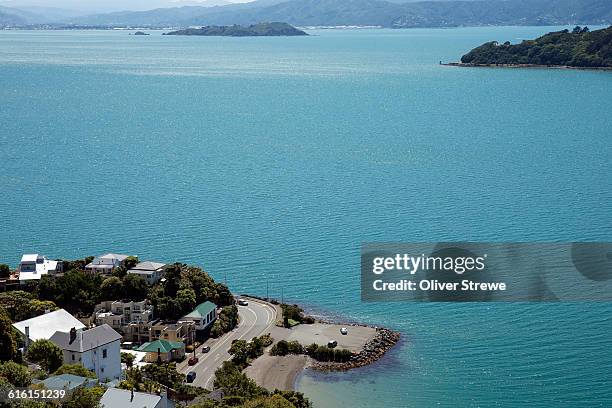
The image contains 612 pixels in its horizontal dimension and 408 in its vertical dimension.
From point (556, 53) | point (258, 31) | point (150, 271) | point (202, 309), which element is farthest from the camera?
point (258, 31)

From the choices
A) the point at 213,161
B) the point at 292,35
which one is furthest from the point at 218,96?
the point at 292,35

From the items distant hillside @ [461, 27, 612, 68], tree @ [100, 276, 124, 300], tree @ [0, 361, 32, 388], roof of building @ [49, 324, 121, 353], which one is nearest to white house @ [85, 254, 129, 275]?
tree @ [100, 276, 124, 300]

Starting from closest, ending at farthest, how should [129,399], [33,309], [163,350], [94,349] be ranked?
[129,399], [94,349], [163,350], [33,309]

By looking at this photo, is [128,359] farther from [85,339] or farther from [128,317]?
[128,317]

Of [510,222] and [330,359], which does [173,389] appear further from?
[510,222]

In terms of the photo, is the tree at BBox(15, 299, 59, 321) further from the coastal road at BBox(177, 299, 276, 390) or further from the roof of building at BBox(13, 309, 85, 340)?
the coastal road at BBox(177, 299, 276, 390)

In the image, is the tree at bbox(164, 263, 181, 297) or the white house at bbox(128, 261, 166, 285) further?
the white house at bbox(128, 261, 166, 285)

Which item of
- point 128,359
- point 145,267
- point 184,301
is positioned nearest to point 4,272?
point 145,267
